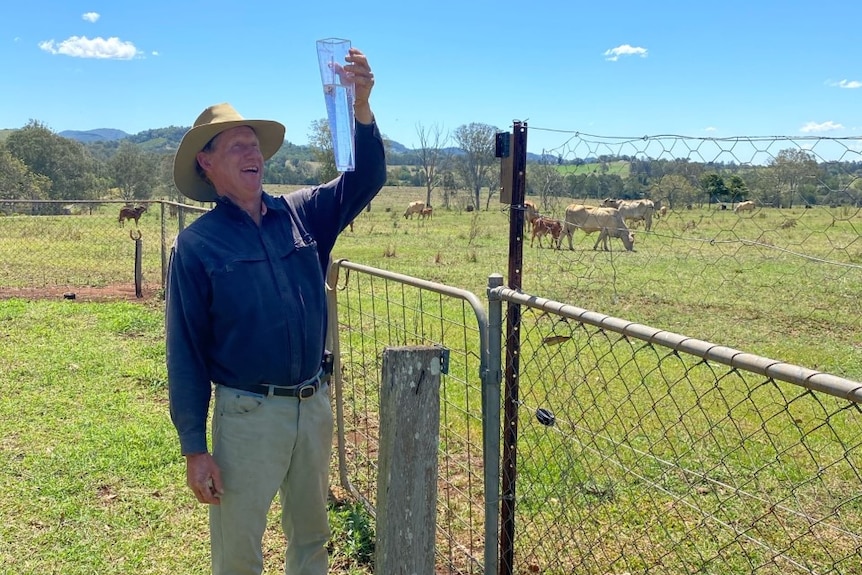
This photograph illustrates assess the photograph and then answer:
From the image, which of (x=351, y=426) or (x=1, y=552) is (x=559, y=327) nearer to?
(x=351, y=426)

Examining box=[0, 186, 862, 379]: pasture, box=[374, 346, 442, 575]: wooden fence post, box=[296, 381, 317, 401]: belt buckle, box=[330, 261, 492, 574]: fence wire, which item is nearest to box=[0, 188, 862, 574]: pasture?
box=[0, 186, 862, 379]: pasture

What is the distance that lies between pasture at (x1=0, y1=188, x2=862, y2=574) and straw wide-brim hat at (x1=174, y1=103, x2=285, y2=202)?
1667 millimetres

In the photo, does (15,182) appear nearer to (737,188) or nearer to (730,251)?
(730,251)

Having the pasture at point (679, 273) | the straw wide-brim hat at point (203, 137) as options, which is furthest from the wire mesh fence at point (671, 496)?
the straw wide-brim hat at point (203, 137)

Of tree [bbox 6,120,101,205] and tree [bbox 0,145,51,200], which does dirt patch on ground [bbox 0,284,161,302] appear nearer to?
tree [bbox 0,145,51,200]

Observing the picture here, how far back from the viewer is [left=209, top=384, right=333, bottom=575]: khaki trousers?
8.09 feet

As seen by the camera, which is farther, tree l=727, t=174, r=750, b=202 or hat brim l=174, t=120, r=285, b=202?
tree l=727, t=174, r=750, b=202

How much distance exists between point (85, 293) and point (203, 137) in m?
9.48

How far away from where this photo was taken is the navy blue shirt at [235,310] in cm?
234

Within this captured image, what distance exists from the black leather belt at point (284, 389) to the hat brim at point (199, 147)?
74 centimetres

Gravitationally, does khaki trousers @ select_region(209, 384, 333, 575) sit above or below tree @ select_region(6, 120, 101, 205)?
below

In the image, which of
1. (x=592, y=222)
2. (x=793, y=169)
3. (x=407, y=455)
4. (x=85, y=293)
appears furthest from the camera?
(x=85, y=293)

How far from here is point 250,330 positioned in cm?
237

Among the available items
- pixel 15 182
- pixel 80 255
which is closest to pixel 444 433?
pixel 80 255
